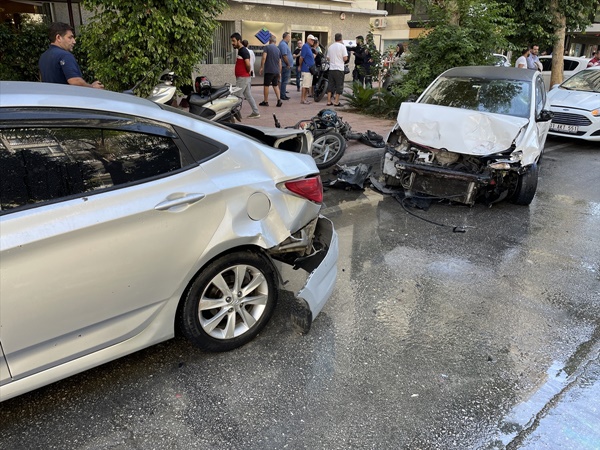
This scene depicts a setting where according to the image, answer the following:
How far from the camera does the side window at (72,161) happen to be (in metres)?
2.34

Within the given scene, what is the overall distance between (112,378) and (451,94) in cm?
622

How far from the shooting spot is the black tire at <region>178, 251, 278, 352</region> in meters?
2.94

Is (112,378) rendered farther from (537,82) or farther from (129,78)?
(537,82)

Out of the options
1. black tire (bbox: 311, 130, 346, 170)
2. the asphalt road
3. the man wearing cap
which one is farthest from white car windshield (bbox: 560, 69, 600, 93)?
the asphalt road

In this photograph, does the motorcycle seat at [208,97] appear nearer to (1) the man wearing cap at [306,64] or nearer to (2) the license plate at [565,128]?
(1) the man wearing cap at [306,64]

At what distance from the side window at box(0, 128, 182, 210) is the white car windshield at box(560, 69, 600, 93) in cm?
1109

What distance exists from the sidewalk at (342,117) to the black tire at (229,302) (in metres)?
5.20

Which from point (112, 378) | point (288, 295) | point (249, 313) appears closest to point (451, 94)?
point (288, 295)

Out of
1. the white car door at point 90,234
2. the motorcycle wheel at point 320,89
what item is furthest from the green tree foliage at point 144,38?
the motorcycle wheel at point 320,89

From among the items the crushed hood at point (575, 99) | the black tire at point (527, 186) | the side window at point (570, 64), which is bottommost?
the black tire at point (527, 186)

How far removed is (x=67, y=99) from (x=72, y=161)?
0.34m

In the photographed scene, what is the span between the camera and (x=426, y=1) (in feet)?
39.0

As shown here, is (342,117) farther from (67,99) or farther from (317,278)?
(67,99)

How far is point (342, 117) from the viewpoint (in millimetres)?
11484
